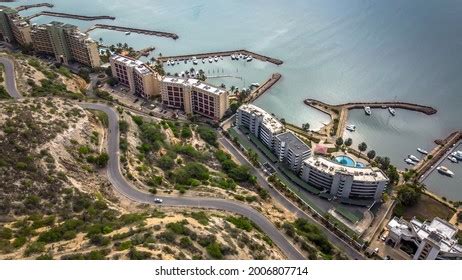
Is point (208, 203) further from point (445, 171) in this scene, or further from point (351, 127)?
point (445, 171)

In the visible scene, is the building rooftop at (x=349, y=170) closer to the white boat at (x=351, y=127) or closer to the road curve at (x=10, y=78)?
the white boat at (x=351, y=127)

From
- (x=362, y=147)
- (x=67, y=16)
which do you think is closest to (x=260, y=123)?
(x=362, y=147)

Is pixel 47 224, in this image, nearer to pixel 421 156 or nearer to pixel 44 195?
pixel 44 195

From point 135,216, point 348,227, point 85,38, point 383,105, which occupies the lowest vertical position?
point 348,227

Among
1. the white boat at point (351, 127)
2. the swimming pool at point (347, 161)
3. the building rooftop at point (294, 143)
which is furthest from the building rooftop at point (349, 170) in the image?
the white boat at point (351, 127)

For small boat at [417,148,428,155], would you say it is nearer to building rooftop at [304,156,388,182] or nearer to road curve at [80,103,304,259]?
building rooftop at [304,156,388,182]

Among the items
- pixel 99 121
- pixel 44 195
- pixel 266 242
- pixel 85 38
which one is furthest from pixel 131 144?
pixel 85 38
